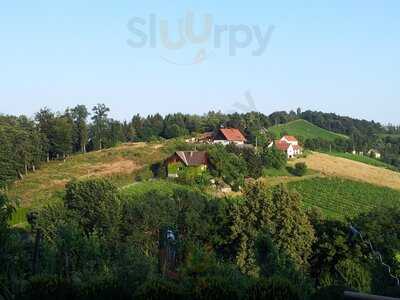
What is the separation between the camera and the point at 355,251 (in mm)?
23531

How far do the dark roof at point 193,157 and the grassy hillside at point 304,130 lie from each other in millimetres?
39578

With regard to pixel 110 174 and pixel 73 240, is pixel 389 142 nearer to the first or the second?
pixel 110 174

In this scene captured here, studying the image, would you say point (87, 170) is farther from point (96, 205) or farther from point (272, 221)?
point (272, 221)

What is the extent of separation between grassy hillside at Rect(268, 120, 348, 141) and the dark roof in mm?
39578

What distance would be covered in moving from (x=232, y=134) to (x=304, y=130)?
123ft

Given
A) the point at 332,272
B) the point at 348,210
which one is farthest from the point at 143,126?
the point at 332,272

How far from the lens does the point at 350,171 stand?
221 feet

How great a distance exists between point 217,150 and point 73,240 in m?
43.7

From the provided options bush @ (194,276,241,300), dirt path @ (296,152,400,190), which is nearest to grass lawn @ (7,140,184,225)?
dirt path @ (296,152,400,190)

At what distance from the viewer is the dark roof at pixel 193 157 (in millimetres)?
56081

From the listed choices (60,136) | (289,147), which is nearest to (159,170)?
(60,136)

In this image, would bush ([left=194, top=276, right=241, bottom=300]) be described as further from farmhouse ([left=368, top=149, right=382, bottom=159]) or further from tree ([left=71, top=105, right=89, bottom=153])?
farmhouse ([left=368, top=149, right=382, bottom=159])

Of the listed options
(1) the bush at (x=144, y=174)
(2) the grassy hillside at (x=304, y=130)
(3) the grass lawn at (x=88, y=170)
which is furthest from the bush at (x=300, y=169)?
(2) the grassy hillside at (x=304, y=130)

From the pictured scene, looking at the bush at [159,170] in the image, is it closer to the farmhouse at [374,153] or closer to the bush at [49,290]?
the bush at [49,290]
